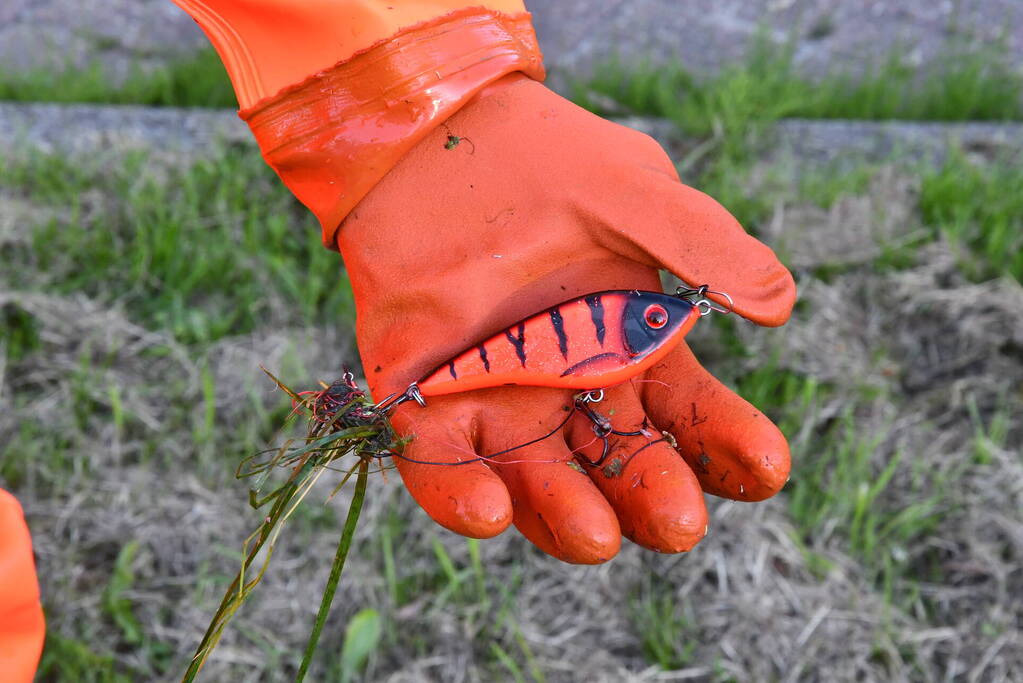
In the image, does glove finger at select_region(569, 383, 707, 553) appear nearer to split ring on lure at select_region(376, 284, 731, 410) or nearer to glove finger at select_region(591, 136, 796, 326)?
split ring on lure at select_region(376, 284, 731, 410)

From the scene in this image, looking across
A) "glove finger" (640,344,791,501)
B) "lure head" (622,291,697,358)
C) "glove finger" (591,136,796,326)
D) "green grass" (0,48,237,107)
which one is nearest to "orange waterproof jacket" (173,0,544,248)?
"glove finger" (591,136,796,326)

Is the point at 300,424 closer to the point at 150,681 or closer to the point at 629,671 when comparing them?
the point at 150,681

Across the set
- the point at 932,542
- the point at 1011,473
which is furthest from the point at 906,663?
the point at 1011,473

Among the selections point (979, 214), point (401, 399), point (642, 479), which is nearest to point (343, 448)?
point (401, 399)

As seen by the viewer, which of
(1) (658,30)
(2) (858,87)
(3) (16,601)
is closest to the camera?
(3) (16,601)

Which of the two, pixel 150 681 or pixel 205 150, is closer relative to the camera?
pixel 150 681

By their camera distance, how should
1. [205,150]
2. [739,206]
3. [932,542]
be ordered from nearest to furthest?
1. [932,542]
2. [739,206]
3. [205,150]

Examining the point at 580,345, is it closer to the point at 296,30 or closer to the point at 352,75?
the point at 352,75
